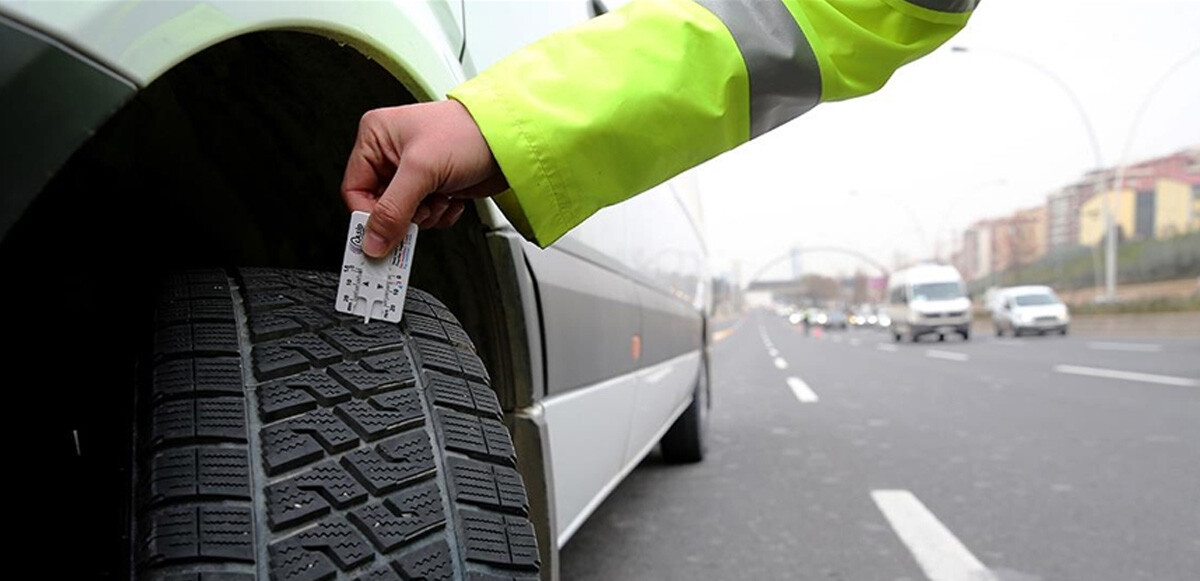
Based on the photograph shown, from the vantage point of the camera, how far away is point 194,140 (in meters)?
1.23

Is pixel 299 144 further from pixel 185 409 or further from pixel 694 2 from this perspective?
pixel 694 2

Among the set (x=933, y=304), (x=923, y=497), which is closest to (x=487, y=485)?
(x=923, y=497)

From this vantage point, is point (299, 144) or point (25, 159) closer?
point (25, 159)

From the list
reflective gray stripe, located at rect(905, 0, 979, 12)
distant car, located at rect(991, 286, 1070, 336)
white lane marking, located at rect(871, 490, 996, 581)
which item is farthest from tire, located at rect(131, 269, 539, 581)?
distant car, located at rect(991, 286, 1070, 336)

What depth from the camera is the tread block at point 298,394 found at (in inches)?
40.9

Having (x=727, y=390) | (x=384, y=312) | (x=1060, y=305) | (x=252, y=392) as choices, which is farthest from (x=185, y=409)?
(x=1060, y=305)

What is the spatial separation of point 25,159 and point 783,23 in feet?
3.07

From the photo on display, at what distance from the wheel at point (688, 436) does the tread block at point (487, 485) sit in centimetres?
378

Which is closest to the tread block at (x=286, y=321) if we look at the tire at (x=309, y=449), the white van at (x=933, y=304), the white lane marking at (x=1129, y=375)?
the tire at (x=309, y=449)

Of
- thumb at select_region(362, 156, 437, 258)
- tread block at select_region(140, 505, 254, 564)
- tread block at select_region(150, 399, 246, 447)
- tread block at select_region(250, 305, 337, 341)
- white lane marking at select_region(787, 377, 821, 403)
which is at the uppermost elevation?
thumb at select_region(362, 156, 437, 258)

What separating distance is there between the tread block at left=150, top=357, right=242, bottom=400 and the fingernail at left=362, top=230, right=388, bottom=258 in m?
0.19

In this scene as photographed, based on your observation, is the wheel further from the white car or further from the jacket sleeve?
the jacket sleeve

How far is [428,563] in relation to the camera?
1038mm

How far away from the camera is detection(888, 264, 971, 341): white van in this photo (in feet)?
89.8
